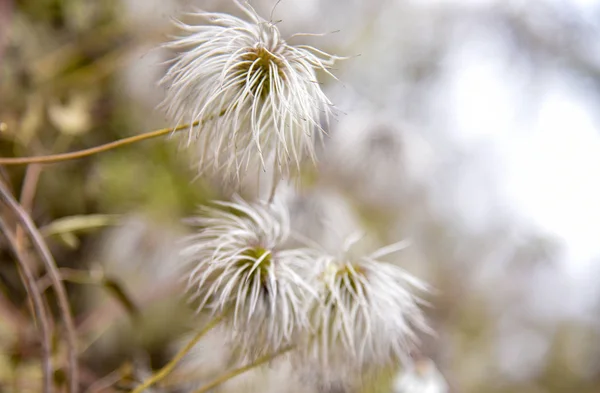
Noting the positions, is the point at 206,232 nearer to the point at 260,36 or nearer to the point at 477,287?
the point at 260,36

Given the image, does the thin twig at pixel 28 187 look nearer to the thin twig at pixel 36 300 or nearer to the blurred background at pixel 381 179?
the blurred background at pixel 381 179

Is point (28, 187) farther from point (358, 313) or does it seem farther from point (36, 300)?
point (358, 313)

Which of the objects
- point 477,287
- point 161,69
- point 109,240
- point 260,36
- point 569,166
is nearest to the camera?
point 260,36

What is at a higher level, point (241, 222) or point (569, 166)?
point (569, 166)

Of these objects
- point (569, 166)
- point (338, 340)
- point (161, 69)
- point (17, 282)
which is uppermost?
point (569, 166)

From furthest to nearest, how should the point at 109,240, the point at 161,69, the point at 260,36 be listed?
the point at 109,240 → the point at 161,69 → the point at 260,36

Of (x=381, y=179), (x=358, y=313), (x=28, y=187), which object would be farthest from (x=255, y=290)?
(x=381, y=179)

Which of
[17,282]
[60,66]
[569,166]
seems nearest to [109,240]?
[17,282]
